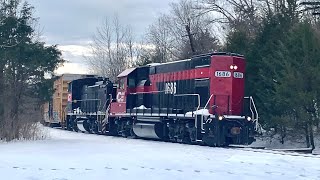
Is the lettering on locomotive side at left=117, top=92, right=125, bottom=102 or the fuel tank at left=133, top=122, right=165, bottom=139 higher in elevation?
the lettering on locomotive side at left=117, top=92, right=125, bottom=102

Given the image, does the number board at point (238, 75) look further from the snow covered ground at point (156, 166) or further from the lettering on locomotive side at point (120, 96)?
the lettering on locomotive side at point (120, 96)

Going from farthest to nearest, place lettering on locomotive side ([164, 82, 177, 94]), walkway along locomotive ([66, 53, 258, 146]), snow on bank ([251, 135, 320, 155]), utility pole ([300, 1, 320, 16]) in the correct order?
utility pole ([300, 1, 320, 16]) → lettering on locomotive side ([164, 82, 177, 94]) → snow on bank ([251, 135, 320, 155]) → walkway along locomotive ([66, 53, 258, 146])

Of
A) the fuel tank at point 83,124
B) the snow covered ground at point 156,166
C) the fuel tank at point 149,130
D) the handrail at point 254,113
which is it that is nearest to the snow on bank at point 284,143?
the handrail at point 254,113

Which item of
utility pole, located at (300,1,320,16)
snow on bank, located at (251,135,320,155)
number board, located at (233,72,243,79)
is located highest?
utility pole, located at (300,1,320,16)

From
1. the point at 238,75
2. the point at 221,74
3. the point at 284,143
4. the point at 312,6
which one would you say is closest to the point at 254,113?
the point at 238,75

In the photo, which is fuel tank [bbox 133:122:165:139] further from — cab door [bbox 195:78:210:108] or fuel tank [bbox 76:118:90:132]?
fuel tank [bbox 76:118:90:132]

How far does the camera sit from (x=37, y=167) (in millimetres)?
13156

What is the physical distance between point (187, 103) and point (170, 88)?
6.95 feet

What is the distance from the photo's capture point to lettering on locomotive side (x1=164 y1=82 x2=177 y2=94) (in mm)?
25708

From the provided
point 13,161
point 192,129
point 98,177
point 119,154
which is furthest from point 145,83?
point 98,177

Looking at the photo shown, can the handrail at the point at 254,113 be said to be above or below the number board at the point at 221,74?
below

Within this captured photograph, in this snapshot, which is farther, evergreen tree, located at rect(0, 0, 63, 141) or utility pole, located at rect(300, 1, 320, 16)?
utility pole, located at rect(300, 1, 320, 16)

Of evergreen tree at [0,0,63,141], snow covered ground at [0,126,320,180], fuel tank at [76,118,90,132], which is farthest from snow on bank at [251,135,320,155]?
fuel tank at [76,118,90,132]

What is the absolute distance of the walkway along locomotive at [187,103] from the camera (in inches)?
867
